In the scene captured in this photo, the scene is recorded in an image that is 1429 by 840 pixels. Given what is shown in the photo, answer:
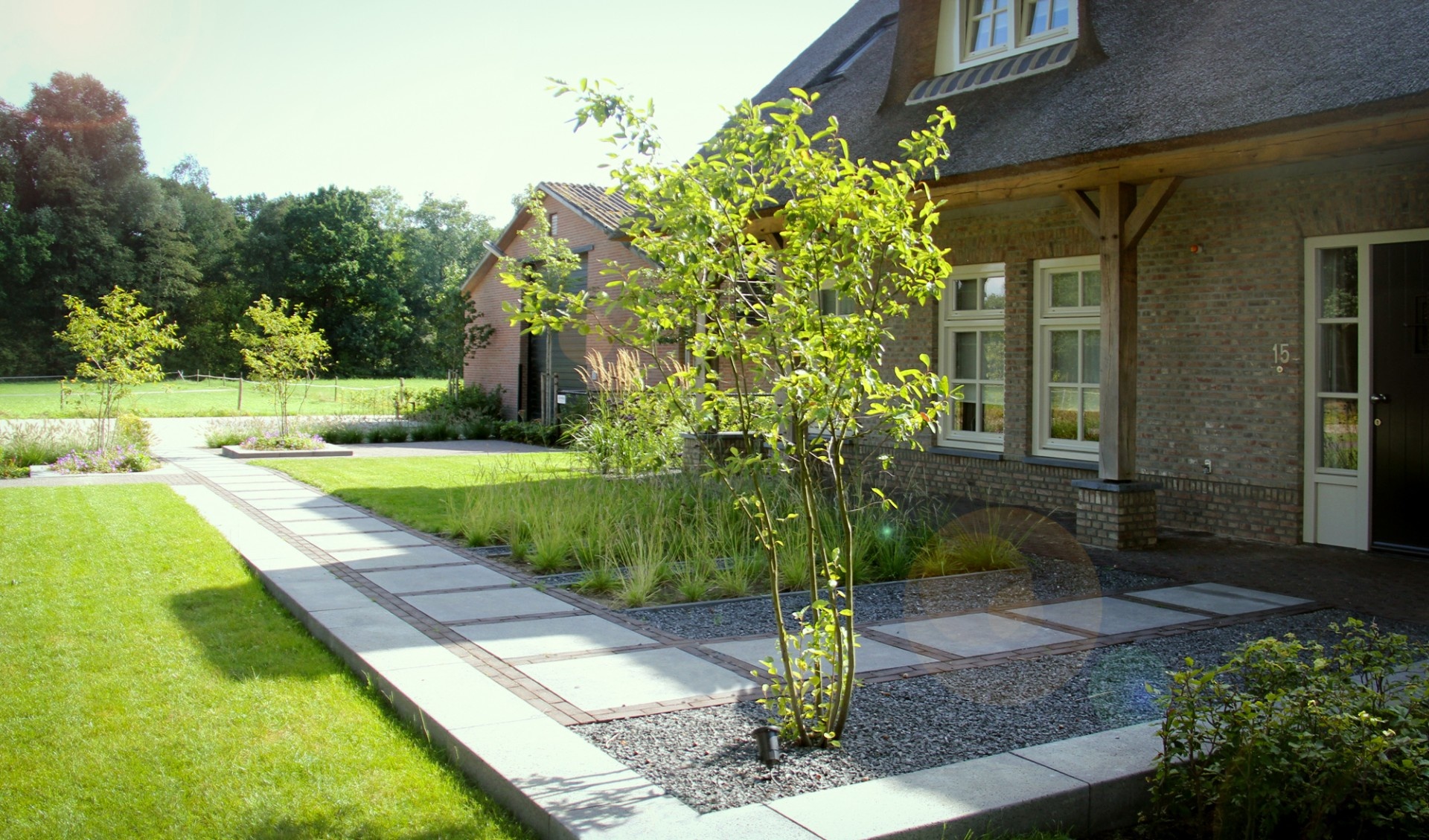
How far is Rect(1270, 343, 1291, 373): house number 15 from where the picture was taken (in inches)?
317

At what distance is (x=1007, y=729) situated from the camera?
12.8ft

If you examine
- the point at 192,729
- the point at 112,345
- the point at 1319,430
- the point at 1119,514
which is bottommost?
the point at 192,729

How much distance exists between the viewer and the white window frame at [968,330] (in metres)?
10.9

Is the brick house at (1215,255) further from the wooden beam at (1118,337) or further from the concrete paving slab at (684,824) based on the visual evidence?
the concrete paving slab at (684,824)

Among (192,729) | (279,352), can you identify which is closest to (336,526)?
(192,729)

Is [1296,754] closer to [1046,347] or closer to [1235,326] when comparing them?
[1235,326]

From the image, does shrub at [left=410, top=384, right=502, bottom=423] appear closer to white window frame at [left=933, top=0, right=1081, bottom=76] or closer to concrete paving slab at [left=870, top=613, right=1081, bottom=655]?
white window frame at [left=933, top=0, right=1081, bottom=76]

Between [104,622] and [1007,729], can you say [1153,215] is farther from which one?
[104,622]

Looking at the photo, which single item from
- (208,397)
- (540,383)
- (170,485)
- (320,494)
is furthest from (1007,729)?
(208,397)

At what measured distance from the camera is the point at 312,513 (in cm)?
994

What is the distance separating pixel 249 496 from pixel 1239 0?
10545 mm

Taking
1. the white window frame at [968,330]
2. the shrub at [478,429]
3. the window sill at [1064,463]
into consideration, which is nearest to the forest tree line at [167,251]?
the shrub at [478,429]

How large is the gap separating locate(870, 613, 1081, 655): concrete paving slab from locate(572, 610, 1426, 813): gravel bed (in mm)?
275

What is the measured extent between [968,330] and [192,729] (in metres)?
8.97
